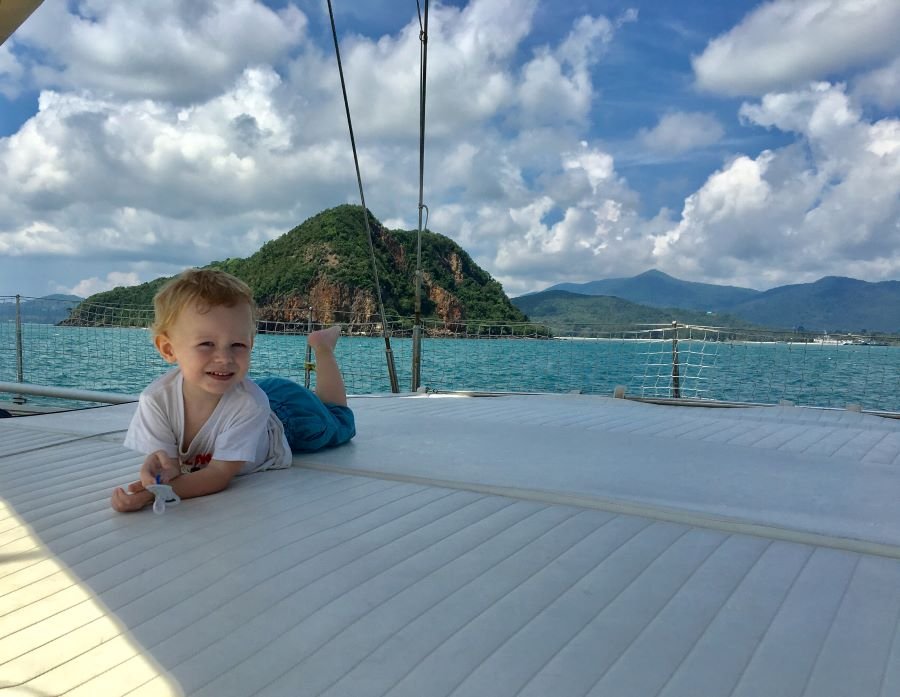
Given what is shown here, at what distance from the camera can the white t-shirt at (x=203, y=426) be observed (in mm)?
1258

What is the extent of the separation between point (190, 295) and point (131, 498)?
13.9 inches

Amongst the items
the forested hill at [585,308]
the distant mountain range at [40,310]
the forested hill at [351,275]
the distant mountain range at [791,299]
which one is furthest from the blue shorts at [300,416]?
the distant mountain range at [791,299]

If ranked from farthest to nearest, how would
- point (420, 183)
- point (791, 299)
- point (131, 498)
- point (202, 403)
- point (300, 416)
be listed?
1. point (791, 299)
2. point (420, 183)
3. point (300, 416)
4. point (202, 403)
5. point (131, 498)

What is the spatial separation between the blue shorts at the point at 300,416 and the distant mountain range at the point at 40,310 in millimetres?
3466

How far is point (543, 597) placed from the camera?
818 mm

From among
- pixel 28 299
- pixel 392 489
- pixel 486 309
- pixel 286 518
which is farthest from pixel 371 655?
pixel 486 309

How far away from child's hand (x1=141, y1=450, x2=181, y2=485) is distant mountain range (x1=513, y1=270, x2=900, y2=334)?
51329 mm

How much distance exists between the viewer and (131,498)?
1.13m

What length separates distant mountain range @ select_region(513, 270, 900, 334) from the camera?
72.8 m

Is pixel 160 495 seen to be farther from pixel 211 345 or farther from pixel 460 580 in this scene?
pixel 460 580

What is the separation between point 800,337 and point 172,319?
4223 millimetres

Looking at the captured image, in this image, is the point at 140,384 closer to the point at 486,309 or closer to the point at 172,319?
the point at 172,319

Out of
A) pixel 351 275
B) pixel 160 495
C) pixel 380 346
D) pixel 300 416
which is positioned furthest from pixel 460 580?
pixel 351 275

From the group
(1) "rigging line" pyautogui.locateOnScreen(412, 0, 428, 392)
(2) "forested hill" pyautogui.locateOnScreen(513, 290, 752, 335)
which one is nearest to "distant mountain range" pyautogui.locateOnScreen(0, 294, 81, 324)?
(1) "rigging line" pyautogui.locateOnScreen(412, 0, 428, 392)
